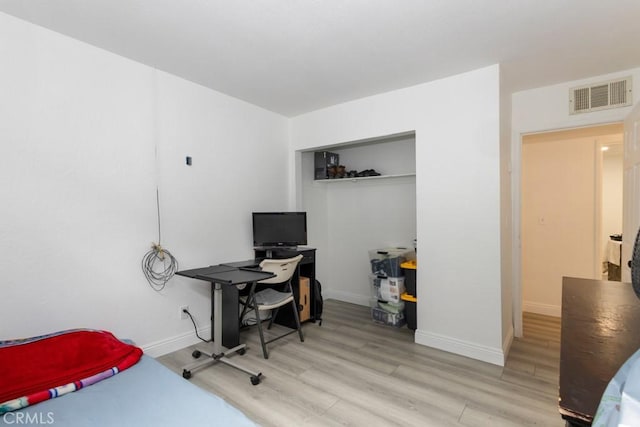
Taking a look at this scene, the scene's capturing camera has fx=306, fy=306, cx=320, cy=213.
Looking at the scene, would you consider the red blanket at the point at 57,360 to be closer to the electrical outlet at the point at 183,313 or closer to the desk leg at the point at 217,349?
the desk leg at the point at 217,349

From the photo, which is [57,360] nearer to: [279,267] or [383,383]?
[279,267]

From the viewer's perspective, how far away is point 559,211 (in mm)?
3750

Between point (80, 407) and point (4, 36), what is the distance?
2.23m

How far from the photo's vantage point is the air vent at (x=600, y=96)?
8.63 feet

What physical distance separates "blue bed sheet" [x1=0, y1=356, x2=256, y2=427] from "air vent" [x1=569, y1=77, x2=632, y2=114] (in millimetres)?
3599

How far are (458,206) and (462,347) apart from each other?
1.25m

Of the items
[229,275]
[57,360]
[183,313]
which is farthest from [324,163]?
[57,360]

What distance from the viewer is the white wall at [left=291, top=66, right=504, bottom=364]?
2562 millimetres

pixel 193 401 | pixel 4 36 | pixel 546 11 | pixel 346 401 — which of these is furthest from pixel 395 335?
pixel 4 36

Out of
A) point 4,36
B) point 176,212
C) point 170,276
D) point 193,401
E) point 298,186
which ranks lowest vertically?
point 193,401

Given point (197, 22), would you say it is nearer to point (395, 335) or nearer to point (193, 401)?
A: point (193, 401)

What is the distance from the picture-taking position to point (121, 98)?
243 cm

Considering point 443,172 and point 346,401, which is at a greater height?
point 443,172

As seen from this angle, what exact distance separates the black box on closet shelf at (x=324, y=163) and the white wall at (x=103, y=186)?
1.28 metres
